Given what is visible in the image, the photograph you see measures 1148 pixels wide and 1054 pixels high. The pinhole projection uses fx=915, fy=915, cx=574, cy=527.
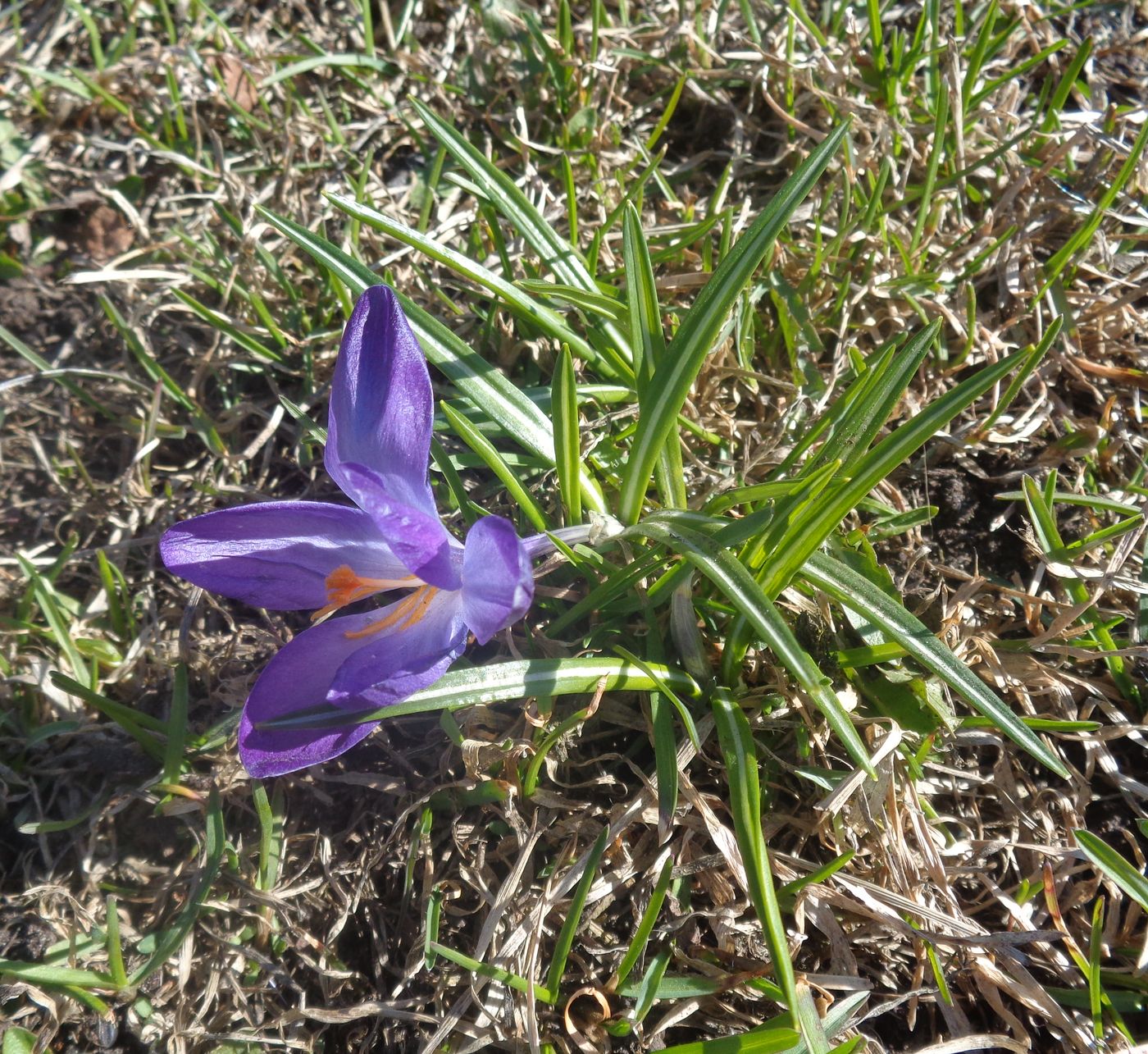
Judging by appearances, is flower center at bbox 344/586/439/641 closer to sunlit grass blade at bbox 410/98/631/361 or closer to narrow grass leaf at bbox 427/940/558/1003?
narrow grass leaf at bbox 427/940/558/1003

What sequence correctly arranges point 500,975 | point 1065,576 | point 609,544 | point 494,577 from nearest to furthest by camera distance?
point 494,577, point 500,975, point 609,544, point 1065,576

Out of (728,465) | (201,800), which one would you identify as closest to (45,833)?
(201,800)

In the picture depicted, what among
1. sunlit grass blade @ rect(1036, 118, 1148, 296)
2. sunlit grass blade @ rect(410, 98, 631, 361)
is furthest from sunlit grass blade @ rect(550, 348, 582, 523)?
sunlit grass blade @ rect(1036, 118, 1148, 296)

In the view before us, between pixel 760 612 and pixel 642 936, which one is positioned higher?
pixel 760 612

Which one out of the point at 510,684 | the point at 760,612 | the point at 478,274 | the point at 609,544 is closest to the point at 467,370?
the point at 478,274

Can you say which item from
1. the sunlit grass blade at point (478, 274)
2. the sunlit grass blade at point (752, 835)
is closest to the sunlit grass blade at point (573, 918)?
the sunlit grass blade at point (752, 835)

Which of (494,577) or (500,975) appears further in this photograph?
(500,975)

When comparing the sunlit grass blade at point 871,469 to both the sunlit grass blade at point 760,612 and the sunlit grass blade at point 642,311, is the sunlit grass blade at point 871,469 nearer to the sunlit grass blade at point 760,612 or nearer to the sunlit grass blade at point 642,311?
the sunlit grass blade at point 760,612

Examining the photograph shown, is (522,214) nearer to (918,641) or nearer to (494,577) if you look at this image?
(494,577)
